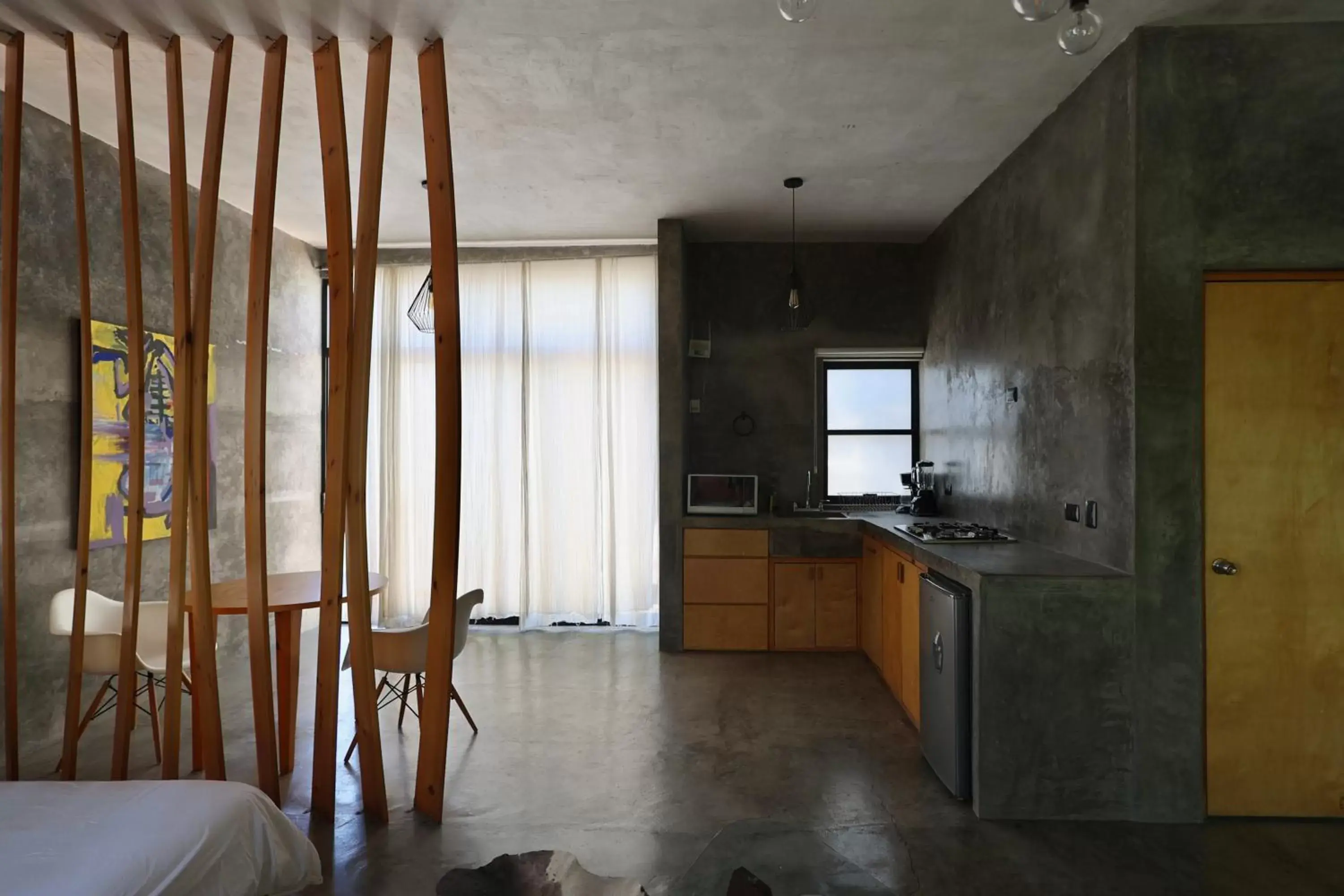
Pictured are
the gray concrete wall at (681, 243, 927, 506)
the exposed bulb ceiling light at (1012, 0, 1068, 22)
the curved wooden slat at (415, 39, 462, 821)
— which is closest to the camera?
the exposed bulb ceiling light at (1012, 0, 1068, 22)

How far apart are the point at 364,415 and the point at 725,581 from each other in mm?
2987

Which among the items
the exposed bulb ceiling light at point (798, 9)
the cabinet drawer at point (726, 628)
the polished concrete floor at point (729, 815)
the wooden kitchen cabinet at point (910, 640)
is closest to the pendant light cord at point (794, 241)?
the wooden kitchen cabinet at point (910, 640)

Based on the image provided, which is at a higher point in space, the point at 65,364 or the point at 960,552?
the point at 65,364

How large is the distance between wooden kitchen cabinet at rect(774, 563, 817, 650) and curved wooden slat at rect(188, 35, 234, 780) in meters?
3.36

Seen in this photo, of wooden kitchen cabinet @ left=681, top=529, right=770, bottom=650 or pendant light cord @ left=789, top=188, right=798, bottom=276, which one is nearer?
pendant light cord @ left=789, top=188, right=798, bottom=276

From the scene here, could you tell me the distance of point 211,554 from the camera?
190 inches

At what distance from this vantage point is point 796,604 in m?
5.14

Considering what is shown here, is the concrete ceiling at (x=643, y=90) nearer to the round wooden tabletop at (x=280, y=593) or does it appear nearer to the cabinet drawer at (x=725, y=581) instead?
the round wooden tabletop at (x=280, y=593)

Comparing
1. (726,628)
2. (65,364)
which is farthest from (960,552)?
(65,364)

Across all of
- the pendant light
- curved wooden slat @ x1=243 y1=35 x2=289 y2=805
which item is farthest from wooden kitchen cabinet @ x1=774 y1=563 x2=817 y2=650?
curved wooden slat @ x1=243 y1=35 x2=289 y2=805

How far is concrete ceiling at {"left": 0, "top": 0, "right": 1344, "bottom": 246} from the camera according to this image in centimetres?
273

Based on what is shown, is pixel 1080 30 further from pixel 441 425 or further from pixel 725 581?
pixel 725 581

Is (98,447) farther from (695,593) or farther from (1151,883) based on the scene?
(1151,883)

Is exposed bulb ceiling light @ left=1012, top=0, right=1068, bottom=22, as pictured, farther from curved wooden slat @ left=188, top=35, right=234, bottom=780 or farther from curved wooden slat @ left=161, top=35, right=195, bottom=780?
curved wooden slat @ left=161, top=35, right=195, bottom=780
